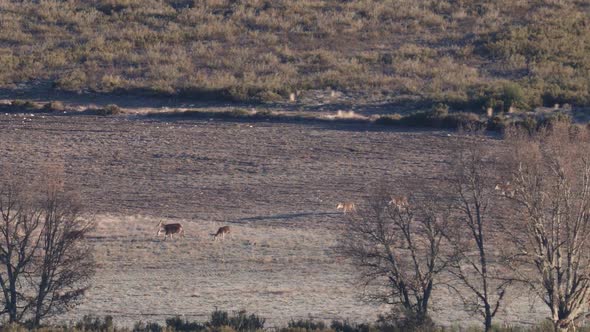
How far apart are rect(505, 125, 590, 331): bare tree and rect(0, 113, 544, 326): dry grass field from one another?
1.78 metres

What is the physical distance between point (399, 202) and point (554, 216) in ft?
11.5

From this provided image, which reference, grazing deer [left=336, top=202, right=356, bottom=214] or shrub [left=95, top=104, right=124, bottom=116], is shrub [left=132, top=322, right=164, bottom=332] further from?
shrub [left=95, top=104, right=124, bottom=116]

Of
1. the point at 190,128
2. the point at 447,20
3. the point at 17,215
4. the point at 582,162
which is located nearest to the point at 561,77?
the point at 447,20

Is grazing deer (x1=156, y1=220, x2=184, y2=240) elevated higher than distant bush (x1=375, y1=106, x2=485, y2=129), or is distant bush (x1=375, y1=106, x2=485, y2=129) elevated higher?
distant bush (x1=375, y1=106, x2=485, y2=129)

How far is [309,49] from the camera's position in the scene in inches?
1914

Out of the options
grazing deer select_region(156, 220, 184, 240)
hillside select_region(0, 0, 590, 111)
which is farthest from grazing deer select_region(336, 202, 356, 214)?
hillside select_region(0, 0, 590, 111)

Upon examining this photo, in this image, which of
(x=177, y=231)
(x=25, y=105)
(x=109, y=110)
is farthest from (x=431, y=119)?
(x=25, y=105)

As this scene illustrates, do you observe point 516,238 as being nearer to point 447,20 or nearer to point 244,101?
point 244,101

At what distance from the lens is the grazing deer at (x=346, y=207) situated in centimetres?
2665

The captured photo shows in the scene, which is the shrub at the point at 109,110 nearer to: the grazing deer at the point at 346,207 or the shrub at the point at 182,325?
the grazing deer at the point at 346,207

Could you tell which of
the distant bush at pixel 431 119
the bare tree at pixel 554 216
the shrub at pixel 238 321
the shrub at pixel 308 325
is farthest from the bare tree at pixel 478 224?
the distant bush at pixel 431 119

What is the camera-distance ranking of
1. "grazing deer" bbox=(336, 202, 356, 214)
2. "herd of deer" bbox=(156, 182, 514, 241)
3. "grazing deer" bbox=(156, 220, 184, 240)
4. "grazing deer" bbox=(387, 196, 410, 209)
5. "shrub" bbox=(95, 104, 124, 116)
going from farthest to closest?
"shrub" bbox=(95, 104, 124, 116)
"grazing deer" bbox=(336, 202, 356, 214)
"grazing deer" bbox=(156, 220, 184, 240)
"herd of deer" bbox=(156, 182, 514, 241)
"grazing deer" bbox=(387, 196, 410, 209)

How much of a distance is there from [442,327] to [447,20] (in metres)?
35.5

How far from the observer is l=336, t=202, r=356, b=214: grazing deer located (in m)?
26.7
